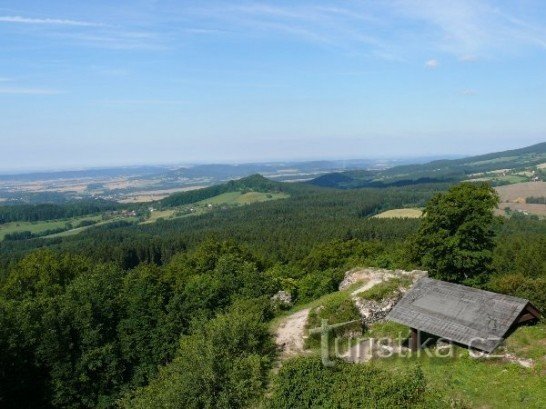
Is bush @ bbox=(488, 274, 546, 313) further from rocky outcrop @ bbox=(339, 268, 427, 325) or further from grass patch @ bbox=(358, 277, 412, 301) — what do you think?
grass patch @ bbox=(358, 277, 412, 301)

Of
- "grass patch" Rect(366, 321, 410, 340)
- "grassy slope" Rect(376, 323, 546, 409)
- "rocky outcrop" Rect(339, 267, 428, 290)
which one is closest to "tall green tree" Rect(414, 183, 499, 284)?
"rocky outcrop" Rect(339, 267, 428, 290)

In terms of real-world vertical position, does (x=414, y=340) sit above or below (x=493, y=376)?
above

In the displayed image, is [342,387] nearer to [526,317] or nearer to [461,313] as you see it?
[461,313]

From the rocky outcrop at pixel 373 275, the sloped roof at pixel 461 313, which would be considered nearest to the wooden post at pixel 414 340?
the sloped roof at pixel 461 313

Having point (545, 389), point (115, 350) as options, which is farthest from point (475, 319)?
point (115, 350)

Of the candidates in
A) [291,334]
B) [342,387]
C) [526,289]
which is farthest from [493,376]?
[526,289]

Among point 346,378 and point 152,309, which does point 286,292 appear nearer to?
point 152,309
